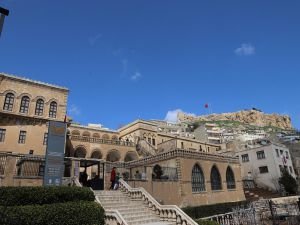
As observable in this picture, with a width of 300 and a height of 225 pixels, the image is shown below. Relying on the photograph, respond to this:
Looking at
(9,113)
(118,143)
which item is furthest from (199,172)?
(9,113)

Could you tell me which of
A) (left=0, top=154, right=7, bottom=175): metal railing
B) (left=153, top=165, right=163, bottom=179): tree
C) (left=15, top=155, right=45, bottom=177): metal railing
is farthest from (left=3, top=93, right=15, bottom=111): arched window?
(left=153, top=165, right=163, bottom=179): tree

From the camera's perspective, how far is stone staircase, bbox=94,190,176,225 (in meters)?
13.0

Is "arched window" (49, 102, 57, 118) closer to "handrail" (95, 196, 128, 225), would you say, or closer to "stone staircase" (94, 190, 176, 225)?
"stone staircase" (94, 190, 176, 225)

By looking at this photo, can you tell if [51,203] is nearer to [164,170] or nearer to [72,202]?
[72,202]

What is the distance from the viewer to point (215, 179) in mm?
28188

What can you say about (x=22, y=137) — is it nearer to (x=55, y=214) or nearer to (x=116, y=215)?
(x=55, y=214)

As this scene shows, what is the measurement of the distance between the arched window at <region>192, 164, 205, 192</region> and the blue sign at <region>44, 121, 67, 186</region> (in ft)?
48.1

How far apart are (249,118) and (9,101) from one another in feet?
528

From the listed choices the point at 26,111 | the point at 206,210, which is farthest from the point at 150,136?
the point at 206,210

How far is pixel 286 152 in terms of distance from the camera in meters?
47.7

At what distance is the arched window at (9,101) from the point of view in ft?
90.0

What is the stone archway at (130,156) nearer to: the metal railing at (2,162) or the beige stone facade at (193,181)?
the beige stone facade at (193,181)

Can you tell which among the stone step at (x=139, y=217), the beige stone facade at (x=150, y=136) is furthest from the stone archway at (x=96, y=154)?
the stone step at (x=139, y=217)

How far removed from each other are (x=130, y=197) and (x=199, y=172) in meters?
11.4
